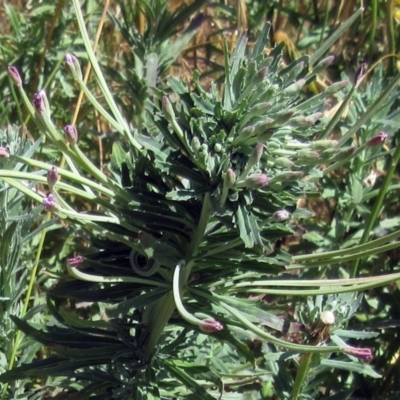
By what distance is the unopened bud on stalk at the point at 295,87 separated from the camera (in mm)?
1159

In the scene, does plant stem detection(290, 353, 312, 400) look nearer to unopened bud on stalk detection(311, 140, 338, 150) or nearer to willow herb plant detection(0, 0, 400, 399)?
willow herb plant detection(0, 0, 400, 399)

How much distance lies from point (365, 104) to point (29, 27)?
1.20m

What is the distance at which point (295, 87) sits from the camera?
45.9 inches

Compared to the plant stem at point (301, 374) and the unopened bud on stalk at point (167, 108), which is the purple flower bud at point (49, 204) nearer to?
the unopened bud on stalk at point (167, 108)

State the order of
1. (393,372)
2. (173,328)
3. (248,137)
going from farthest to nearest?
1. (393,372)
2. (173,328)
3. (248,137)

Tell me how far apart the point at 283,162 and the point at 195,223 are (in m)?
0.24

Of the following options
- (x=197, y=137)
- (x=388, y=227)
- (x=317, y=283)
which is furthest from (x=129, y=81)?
(x=317, y=283)

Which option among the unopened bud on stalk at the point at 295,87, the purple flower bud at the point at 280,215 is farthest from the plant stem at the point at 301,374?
the unopened bud on stalk at the point at 295,87

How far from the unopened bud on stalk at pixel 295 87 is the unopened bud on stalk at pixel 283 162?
0.12 meters

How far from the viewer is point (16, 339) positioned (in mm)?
1650

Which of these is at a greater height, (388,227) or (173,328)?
(173,328)

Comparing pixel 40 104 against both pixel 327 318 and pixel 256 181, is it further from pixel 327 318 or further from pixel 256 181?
pixel 327 318

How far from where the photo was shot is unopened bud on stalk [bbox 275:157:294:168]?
113 cm

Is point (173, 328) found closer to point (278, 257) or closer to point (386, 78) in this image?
point (278, 257)
